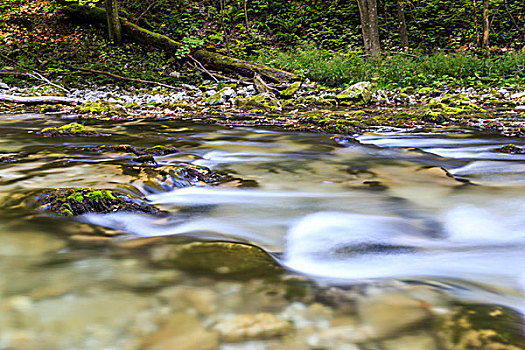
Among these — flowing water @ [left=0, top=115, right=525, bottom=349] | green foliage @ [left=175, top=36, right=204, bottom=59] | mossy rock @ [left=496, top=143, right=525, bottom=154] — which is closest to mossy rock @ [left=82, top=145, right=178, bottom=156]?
flowing water @ [left=0, top=115, right=525, bottom=349]

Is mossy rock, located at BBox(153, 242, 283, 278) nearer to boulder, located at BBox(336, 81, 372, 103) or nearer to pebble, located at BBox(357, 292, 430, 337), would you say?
pebble, located at BBox(357, 292, 430, 337)

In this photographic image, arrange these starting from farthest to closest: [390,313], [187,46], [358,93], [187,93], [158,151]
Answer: [187,46] → [187,93] → [358,93] → [158,151] → [390,313]

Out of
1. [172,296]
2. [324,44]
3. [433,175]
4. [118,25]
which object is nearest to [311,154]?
[433,175]

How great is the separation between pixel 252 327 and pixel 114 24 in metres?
15.6

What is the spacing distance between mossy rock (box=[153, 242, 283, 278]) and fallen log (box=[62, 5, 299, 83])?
10.6 metres

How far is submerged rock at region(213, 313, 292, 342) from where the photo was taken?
4.53ft

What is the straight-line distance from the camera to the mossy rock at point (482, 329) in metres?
1.31

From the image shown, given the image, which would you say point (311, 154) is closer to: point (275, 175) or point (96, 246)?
point (275, 175)

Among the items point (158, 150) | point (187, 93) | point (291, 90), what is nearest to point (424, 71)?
point (291, 90)

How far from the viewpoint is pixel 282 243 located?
8.63 ft

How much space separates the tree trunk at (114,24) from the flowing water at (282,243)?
1061 cm

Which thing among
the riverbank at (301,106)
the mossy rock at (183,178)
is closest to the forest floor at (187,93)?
the riverbank at (301,106)

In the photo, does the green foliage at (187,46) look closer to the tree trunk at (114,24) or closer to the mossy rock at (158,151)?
the tree trunk at (114,24)

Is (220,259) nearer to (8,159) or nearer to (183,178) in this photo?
(183,178)
